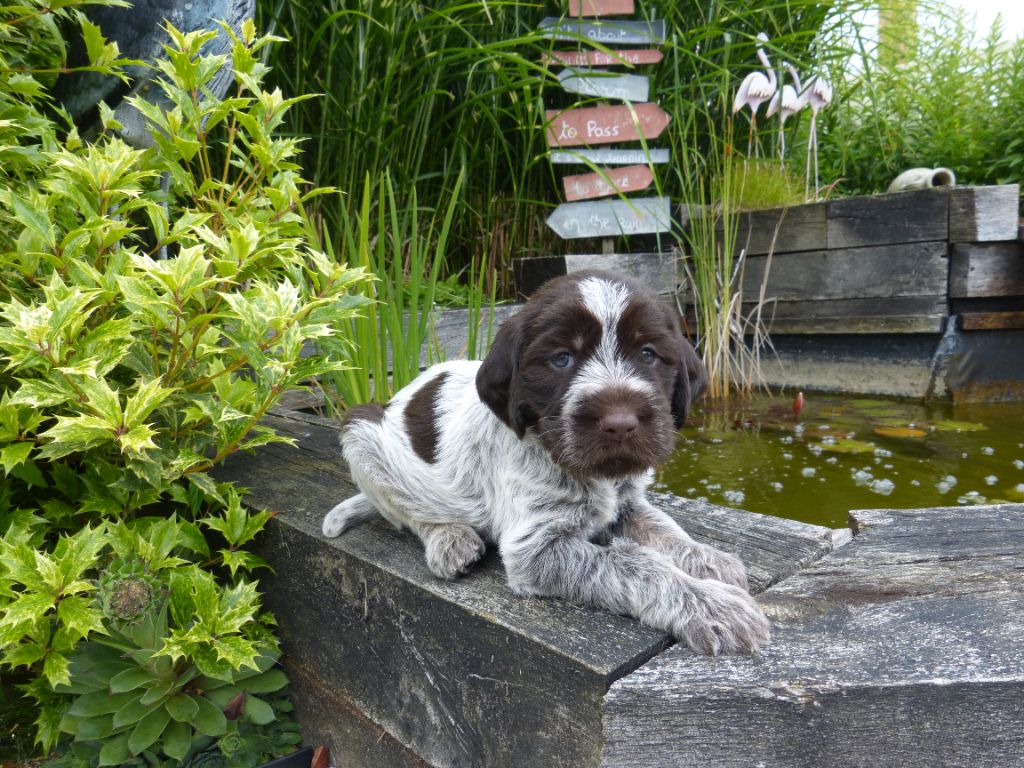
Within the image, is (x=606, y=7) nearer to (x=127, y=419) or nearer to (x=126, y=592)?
(x=127, y=419)

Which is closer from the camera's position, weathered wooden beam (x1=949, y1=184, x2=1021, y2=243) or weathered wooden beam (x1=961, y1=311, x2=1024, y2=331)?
weathered wooden beam (x1=949, y1=184, x2=1021, y2=243)

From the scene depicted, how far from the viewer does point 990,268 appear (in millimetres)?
4973

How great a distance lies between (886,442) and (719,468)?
1.13 m

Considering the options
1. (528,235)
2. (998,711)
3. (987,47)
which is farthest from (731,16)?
(998,711)

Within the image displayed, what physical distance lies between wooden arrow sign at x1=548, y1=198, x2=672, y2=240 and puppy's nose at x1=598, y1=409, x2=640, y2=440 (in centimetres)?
387

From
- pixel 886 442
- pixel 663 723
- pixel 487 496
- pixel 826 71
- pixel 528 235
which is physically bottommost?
pixel 886 442

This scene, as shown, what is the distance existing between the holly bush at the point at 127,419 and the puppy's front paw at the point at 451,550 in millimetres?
→ 529

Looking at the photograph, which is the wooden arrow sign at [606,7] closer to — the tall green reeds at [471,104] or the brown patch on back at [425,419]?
the tall green reeds at [471,104]

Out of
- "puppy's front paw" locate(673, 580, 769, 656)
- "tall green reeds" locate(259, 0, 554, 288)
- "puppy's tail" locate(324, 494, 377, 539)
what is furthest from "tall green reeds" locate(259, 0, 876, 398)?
"puppy's front paw" locate(673, 580, 769, 656)

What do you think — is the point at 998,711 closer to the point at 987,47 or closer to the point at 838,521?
the point at 838,521

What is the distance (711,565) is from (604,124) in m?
4.34

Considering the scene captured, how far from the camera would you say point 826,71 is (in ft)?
21.7

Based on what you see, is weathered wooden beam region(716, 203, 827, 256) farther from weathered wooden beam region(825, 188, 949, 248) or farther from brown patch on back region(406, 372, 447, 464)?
brown patch on back region(406, 372, 447, 464)

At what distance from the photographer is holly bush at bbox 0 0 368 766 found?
163cm
